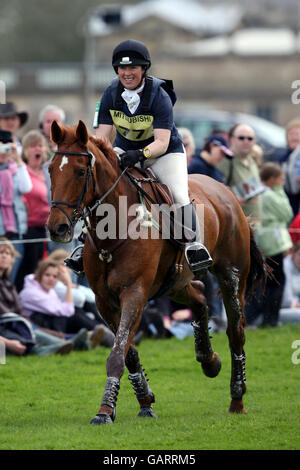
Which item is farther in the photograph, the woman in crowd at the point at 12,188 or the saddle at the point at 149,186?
the woman in crowd at the point at 12,188

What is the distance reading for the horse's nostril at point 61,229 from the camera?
788 cm

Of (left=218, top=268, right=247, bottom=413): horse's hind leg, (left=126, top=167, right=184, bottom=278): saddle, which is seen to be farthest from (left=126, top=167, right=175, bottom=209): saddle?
(left=218, top=268, right=247, bottom=413): horse's hind leg

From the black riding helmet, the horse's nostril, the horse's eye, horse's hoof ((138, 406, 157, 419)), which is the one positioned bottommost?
horse's hoof ((138, 406, 157, 419))

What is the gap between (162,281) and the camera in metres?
9.18

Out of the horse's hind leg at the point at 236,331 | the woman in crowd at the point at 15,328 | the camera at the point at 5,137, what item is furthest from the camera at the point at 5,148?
the horse's hind leg at the point at 236,331

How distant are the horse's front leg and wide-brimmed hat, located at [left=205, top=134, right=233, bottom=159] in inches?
233

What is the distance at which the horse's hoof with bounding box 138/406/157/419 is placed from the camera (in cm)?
910

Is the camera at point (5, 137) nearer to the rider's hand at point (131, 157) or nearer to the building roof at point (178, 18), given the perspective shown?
the rider's hand at point (131, 157)

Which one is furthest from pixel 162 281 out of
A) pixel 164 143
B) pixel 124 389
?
pixel 124 389

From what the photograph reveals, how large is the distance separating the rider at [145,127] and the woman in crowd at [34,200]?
402cm

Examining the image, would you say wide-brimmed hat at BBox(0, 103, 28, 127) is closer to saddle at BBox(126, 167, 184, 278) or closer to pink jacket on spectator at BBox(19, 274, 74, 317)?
pink jacket on spectator at BBox(19, 274, 74, 317)

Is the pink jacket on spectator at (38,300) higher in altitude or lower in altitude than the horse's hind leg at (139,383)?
lower

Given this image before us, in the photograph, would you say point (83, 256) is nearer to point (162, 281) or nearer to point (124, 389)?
point (162, 281)

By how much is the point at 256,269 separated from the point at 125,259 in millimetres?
2489
